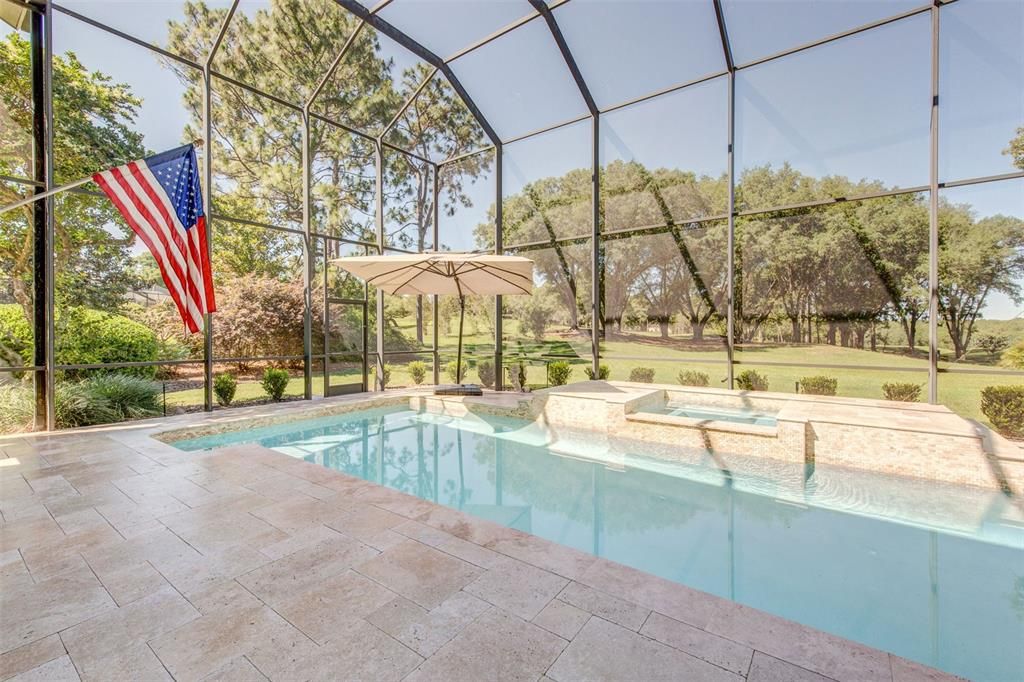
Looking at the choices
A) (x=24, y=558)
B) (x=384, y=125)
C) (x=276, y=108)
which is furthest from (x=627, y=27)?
(x=24, y=558)

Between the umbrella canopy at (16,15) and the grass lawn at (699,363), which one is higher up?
the umbrella canopy at (16,15)

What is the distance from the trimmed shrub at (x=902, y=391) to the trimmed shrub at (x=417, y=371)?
9.01 metres

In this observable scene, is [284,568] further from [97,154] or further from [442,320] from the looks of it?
[97,154]

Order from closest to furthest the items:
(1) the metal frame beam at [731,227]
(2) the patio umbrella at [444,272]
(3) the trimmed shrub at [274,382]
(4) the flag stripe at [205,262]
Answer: (4) the flag stripe at [205,262]
(2) the patio umbrella at [444,272]
(1) the metal frame beam at [731,227]
(3) the trimmed shrub at [274,382]

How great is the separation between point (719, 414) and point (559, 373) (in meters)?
3.37

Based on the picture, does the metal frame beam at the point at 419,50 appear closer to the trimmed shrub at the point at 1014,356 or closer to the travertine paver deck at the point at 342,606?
the travertine paver deck at the point at 342,606

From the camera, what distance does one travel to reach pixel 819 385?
300 inches

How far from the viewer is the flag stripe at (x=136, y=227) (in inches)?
135

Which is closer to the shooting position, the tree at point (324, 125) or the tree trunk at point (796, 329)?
the tree trunk at point (796, 329)

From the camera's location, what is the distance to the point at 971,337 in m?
6.18

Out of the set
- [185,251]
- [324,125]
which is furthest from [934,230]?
[324,125]

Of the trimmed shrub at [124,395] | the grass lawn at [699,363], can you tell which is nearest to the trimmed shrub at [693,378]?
the grass lawn at [699,363]

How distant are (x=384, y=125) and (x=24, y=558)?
36.2 feet

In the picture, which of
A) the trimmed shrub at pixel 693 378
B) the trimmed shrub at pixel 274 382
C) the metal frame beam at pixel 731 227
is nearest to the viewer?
the metal frame beam at pixel 731 227
